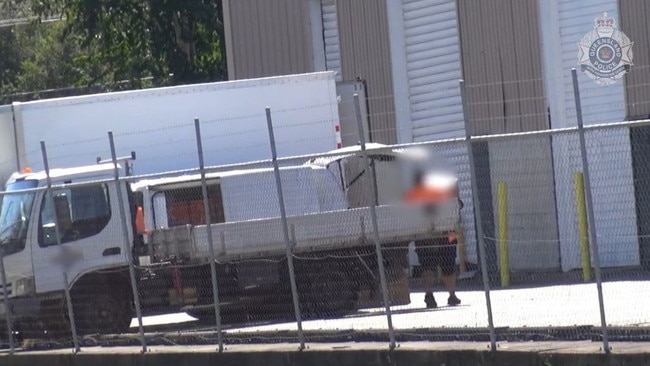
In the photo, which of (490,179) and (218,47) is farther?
(218,47)

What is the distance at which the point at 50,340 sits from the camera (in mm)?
16391

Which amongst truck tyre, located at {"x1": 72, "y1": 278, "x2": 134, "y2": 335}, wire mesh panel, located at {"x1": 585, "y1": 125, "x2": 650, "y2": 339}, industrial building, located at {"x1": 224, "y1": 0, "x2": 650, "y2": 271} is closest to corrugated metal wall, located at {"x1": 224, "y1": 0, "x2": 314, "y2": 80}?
industrial building, located at {"x1": 224, "y1": 0, "x2": 650, "y2": 271}

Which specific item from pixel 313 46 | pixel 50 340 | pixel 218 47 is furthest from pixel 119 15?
pixel 50 340

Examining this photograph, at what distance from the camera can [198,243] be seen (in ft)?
52.4

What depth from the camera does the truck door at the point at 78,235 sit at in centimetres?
1661

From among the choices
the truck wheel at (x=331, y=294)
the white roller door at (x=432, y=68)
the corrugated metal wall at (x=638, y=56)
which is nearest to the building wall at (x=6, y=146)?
the truck wheel at (x=331, y=294)

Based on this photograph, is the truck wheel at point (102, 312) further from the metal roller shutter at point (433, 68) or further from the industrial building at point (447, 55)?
the metal roller shutter at point (433, 68)

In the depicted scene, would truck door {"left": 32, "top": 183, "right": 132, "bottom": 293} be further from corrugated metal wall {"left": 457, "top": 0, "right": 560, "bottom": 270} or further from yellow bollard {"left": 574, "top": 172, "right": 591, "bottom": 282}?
corrugated metal wall {"left": 457, "top": 0, "right": 560, "bottom": 270}

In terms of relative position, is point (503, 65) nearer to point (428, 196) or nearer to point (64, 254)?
point (64, 254)

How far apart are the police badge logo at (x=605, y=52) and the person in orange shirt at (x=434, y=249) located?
10.3 m

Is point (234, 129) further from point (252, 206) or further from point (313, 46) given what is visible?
point (313, 46)

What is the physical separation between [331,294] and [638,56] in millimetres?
9847

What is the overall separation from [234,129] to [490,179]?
26.7 feet

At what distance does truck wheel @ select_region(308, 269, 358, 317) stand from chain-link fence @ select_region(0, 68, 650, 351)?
2 centimetres
